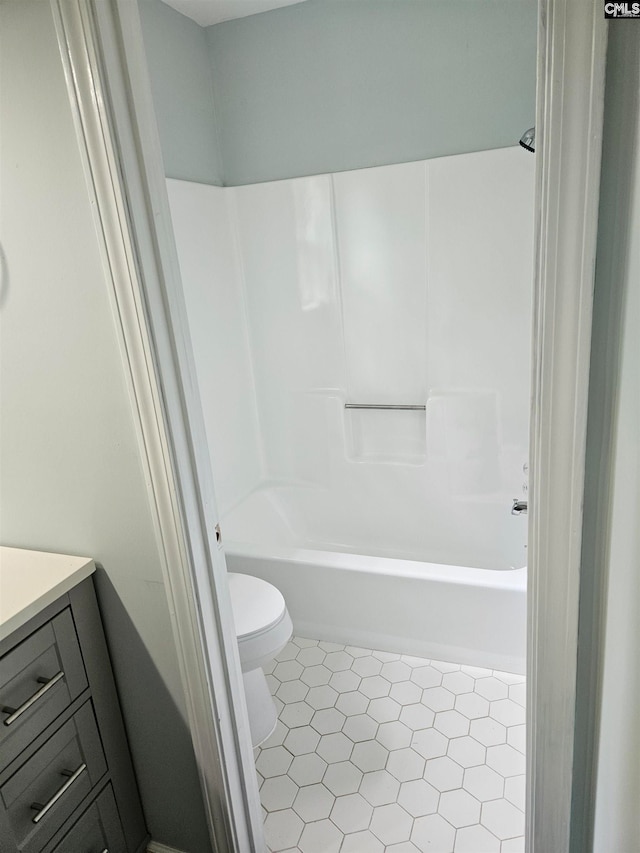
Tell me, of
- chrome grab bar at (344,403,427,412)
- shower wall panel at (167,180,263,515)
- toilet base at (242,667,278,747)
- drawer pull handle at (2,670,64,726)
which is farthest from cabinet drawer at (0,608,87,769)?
chrome grab bar at (344,403,427,412)

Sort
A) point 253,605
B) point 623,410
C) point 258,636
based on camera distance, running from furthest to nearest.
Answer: point 253,605 → point 258,636 → point 623,410

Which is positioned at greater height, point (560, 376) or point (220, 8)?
point (220, 8)

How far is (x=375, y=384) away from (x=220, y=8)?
169 cm

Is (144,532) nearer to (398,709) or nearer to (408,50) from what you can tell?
(398,709)

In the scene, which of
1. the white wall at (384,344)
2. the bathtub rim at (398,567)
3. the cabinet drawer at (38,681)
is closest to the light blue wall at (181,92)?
the white wall at (384,344)

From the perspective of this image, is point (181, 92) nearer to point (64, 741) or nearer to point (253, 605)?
point (253, 605)

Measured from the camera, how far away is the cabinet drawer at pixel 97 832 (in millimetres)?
1334

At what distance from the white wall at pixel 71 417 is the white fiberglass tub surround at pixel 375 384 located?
3.15 feet

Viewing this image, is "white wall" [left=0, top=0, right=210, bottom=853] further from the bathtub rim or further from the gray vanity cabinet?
the bathtub rim

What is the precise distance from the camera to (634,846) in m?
0.76

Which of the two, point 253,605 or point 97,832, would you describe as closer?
point 97,832

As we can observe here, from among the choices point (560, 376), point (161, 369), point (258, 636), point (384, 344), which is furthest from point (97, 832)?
point (384, 344)

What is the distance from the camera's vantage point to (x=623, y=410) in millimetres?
825

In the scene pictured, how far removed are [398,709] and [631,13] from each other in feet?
6.62
